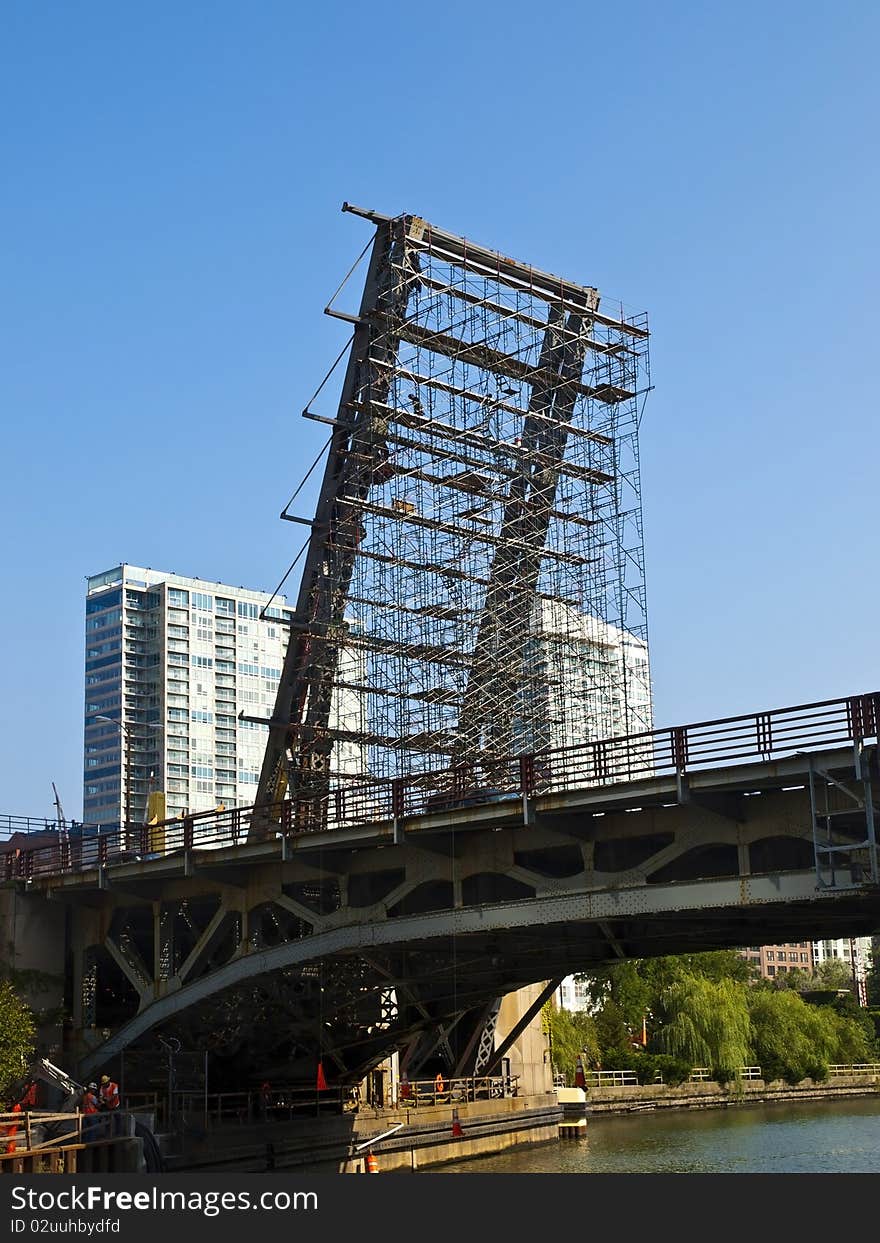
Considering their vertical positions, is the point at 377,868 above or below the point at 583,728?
below

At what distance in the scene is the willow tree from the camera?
89.6m

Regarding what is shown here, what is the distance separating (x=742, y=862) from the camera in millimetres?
37531

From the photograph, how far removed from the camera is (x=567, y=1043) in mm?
87438

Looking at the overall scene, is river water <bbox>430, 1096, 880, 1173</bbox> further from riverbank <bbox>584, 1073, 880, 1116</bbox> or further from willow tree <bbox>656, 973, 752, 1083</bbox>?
willow tree <bbox>656, 973, 752, 1083</bbox>

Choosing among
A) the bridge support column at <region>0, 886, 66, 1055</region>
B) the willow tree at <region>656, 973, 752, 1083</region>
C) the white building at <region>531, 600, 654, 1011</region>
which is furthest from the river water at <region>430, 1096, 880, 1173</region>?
the white building at <region>531, 600, 654, 1011</region>

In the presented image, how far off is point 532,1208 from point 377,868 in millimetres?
19700

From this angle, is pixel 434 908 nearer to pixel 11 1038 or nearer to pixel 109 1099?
pixel 109 1099

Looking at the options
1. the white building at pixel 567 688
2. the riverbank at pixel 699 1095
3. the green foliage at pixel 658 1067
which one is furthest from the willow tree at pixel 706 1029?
the white building at pixel 567 688

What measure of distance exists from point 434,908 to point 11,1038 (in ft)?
40.5

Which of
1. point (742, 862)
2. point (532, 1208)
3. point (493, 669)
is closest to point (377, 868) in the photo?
point (742, 862)

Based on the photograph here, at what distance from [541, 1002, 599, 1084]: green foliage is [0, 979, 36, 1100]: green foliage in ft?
126

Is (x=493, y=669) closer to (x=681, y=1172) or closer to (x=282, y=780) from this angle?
(x=282, y=780)

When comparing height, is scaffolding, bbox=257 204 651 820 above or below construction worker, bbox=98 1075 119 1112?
above

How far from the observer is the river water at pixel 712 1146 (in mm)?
54000
